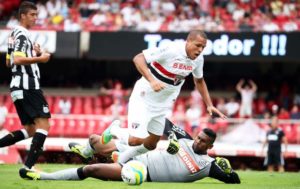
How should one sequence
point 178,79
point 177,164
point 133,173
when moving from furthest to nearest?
point 178,79 < point 177,164 < point 133,173

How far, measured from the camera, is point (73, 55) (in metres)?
24.9

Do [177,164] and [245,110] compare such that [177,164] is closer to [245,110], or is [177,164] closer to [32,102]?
[32,102]

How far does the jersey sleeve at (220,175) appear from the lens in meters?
10.3

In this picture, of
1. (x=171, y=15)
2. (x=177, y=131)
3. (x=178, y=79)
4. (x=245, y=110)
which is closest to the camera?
(x=178, y=79)

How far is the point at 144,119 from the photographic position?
1052 cm

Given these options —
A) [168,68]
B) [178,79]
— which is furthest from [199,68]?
[168,68]

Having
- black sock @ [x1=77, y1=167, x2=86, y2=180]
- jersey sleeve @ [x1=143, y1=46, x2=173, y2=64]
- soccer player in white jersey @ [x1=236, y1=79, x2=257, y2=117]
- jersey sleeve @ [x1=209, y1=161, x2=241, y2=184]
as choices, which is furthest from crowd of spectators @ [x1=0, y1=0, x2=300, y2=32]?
black sock @ [x1=77, y1=167, x2=86, y2=180]

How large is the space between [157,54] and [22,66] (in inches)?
72.2

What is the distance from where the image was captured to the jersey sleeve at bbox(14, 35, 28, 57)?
1025 cm

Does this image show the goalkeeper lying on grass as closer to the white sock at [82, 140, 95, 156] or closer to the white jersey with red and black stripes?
the white jersey with red and black stripes

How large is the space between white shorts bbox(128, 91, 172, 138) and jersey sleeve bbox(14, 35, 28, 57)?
5.30ft

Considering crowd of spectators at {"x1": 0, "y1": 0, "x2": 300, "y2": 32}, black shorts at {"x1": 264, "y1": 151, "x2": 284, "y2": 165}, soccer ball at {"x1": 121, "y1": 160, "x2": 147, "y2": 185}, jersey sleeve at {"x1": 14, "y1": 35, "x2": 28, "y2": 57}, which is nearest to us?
soccer ball at {"x1": 121, "y1": 160, "x2": 147, "y2": 185}

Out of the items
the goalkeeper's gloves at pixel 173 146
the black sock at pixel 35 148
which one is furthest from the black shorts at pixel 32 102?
the goalkeeper's gloves at pixel 173 146

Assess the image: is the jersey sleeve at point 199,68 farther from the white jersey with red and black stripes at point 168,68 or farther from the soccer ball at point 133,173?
the soccer ball at point 133,173
